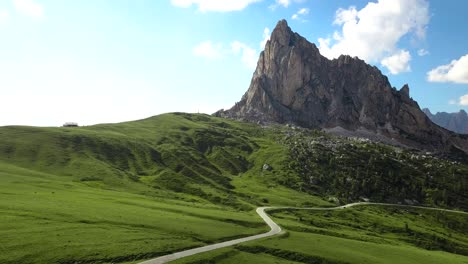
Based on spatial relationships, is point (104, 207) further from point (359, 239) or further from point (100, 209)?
point (359, 239)

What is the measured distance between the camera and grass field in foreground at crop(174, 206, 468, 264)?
72625mm

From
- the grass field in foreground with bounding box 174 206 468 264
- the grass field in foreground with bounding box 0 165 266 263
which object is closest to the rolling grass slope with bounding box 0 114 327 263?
the grass field in foreground with bounding box 0 165 266 263

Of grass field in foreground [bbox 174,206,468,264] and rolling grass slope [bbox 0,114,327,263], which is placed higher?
rolling grass slope [bbox 0,114,327,263]

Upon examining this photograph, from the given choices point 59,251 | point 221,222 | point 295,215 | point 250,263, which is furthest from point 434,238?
point 59,251

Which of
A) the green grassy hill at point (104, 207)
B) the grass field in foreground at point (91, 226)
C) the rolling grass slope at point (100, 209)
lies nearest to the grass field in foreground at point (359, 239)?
the green grassy hill at point (104, 207)

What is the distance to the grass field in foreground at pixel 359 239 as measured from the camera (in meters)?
72.6

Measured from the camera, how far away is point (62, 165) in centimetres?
16512

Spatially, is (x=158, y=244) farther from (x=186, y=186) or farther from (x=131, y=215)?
(x=186, y=186)

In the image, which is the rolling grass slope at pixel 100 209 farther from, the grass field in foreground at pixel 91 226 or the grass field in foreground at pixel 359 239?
the grass field in foreground at pixel 359 239

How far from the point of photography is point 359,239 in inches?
4154

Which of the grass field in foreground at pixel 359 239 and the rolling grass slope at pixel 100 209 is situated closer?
the rolling grass slope at pixel 100 209

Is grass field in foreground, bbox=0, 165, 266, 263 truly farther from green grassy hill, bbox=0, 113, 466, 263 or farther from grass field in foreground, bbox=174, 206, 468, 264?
grass field in foreground, bbox=174, 206, 468, 264

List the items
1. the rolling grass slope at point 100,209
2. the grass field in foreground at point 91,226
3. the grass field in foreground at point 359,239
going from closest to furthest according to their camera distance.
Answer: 1. the grass field in foreground at point 91,226
2. the rolling grass slope at point 100,209
3. the grass field in foreground at point 359,239

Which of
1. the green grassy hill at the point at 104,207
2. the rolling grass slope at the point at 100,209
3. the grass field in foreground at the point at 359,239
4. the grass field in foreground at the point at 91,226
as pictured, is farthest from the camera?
the grass field in foreground at the point at 359,239
